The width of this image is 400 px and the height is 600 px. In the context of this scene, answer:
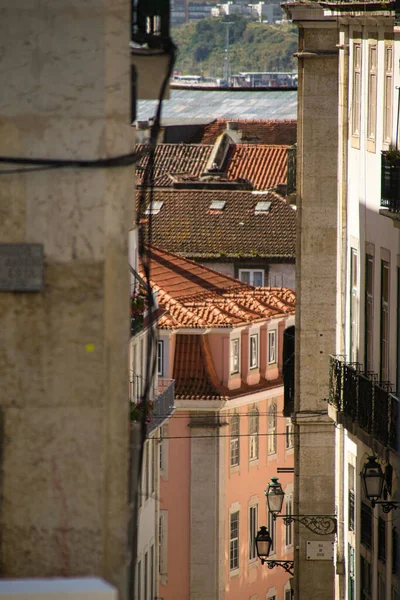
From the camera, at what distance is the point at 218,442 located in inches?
1889

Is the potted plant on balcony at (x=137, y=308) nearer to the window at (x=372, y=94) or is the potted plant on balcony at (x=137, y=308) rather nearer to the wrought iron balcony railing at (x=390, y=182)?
the window at (x=372, y=94)

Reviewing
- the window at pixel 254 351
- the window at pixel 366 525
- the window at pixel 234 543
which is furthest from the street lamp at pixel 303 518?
the window at pixel 254 351

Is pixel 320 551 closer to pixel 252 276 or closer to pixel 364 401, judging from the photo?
pixel 364 401

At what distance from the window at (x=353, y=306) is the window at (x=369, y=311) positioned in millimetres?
781

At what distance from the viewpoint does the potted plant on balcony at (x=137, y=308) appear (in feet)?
90.7

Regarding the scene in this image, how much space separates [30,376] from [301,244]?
18.7m

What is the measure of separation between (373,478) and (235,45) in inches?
5849

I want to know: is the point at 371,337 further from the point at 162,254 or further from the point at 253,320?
the point at 162,254

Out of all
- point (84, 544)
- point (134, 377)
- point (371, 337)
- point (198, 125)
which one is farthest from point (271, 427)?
point (84, 544)

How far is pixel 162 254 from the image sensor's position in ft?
176

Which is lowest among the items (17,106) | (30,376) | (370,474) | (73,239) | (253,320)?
(253,320)

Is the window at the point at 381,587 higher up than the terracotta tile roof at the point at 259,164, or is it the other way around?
the window at the point at 381,587

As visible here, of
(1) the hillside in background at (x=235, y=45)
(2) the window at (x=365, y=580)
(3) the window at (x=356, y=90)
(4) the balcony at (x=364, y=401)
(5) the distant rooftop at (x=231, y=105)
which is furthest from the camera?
(1) the hillside in background at (x=235, y=45)

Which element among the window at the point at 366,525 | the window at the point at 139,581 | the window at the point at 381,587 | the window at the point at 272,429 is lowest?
the window at the point at 272,429
